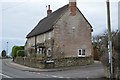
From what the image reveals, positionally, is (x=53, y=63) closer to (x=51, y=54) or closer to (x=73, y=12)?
(x=51, y=54)

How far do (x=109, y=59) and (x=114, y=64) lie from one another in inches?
34.8

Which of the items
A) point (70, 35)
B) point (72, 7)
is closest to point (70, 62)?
point (70, 35)

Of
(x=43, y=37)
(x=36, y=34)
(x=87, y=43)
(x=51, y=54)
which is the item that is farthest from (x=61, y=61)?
(x=36, y=34)

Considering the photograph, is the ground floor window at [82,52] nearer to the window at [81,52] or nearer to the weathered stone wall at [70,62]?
the window at [81,52]

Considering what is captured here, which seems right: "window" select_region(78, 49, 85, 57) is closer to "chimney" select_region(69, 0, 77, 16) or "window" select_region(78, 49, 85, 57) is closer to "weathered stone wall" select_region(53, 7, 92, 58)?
"weathered stone wall" select_region(53, 7, 92, 58)

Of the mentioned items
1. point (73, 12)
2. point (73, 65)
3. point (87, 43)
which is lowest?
point (73, 65)

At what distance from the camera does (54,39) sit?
4562 centimetres

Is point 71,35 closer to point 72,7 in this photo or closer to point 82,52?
point 82,52

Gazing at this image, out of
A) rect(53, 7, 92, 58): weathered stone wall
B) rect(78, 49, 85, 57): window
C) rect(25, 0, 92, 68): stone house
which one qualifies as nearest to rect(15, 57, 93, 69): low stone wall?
rect(25, 0, 92, 68): stone house

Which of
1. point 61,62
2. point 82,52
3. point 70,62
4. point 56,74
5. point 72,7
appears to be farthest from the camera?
point 82,52

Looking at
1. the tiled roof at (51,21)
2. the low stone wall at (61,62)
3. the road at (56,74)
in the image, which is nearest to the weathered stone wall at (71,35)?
the tiled roof at (51,21)

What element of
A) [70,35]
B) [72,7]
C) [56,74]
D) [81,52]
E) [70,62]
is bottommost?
[56,74]

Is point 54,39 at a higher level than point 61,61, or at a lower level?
higher

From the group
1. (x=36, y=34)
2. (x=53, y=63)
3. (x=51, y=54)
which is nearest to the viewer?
(x=53, y=63)
